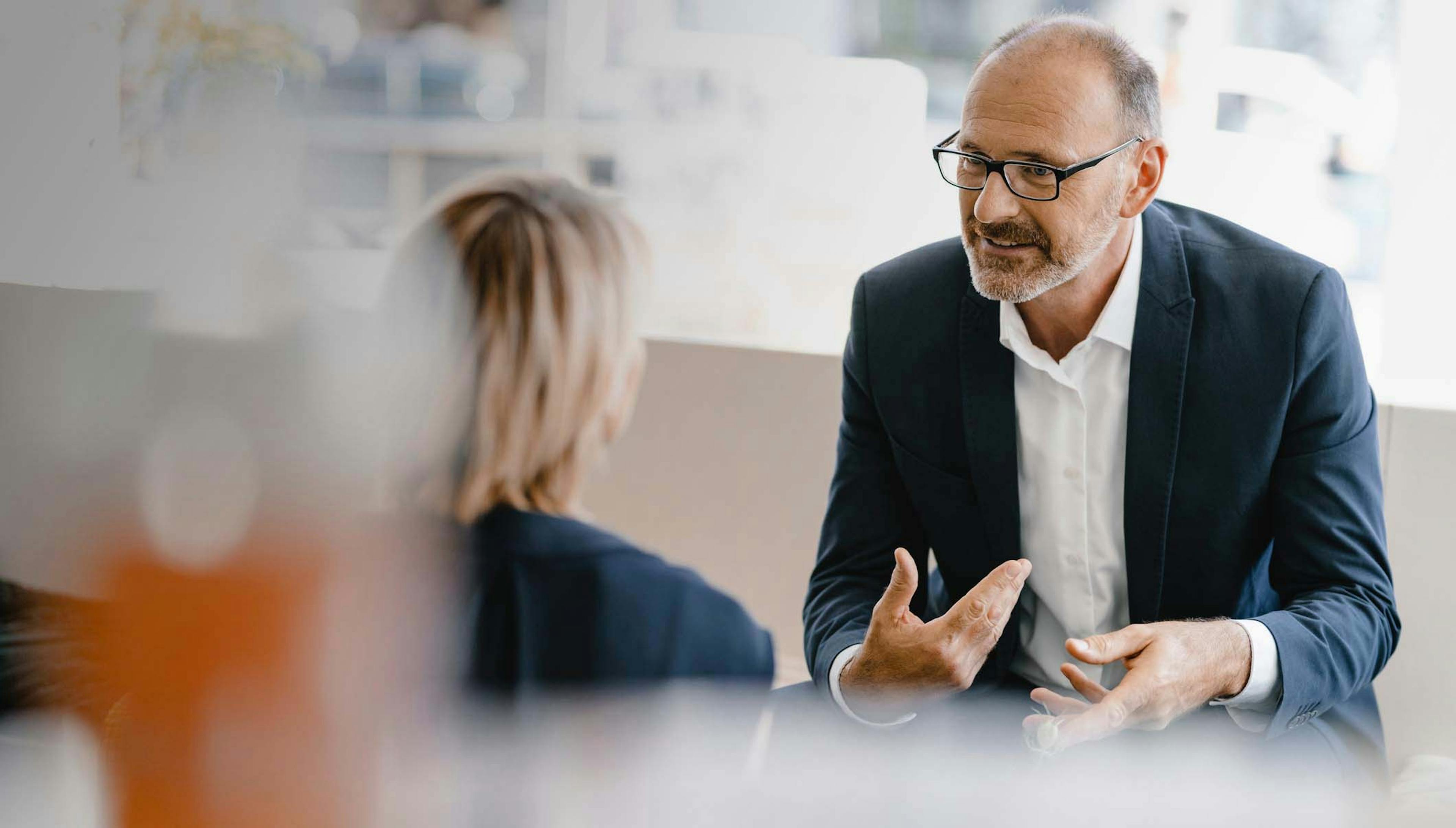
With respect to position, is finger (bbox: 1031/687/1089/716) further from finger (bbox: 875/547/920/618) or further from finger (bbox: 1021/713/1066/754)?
finger (bbox: 875/547/920/618)

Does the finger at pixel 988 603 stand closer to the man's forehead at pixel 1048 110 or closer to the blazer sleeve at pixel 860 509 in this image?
the blazer sleeve at pixel 860 509

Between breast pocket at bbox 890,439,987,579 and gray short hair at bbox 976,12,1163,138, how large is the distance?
381 millimetres

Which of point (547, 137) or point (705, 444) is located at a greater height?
point (547, 137)

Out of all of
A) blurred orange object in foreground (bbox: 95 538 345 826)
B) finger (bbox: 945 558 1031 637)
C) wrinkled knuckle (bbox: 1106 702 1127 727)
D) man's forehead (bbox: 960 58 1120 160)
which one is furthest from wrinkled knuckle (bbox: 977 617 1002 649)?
blurred orange object in foreground (bbox: 95 538 345 826)

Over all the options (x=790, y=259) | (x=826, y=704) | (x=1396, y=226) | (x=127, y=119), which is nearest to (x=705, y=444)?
(x=790, y=259)

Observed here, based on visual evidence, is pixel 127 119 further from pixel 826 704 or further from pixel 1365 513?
pixel 1365 513

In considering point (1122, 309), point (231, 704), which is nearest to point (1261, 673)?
point (1122, 309)

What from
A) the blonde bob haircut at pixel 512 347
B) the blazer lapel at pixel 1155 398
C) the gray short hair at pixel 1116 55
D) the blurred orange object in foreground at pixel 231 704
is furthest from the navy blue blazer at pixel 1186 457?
the blurred orange object in foreground at pixel 231 704

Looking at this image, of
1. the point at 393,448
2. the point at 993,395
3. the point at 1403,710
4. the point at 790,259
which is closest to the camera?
the point at 393,448

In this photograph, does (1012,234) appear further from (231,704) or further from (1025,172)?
(231,704)

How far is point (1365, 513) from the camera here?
1134mm

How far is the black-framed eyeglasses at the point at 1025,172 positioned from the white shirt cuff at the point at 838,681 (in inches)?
17.9

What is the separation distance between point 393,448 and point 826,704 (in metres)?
0.50

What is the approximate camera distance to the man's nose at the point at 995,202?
111 cm
